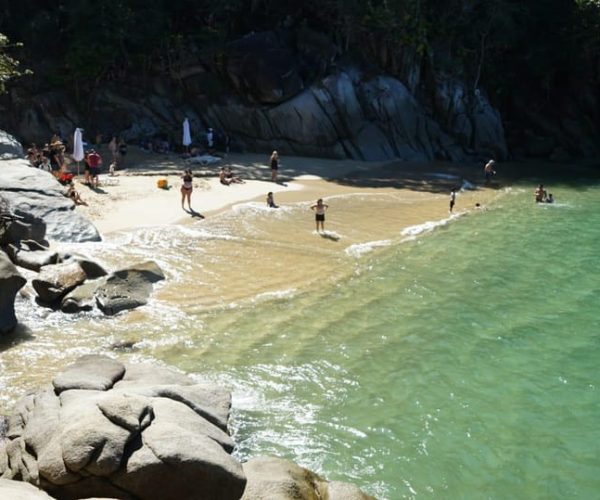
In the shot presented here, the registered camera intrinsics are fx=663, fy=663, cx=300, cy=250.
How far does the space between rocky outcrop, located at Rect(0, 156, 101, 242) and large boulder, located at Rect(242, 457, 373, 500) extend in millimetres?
13495

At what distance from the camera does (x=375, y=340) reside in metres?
15.2

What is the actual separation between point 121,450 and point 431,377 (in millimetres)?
7372

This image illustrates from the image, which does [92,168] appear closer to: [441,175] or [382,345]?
[382,345]

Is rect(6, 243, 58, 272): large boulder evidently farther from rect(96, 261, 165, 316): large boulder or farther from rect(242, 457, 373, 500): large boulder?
rect(242, 457, 373, 500): large boulder

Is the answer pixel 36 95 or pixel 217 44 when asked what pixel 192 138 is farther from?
pixel 36 95

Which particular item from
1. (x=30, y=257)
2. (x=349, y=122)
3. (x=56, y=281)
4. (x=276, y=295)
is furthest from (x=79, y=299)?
(x=349, y=122)

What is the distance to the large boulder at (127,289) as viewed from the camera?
16203 millimetres

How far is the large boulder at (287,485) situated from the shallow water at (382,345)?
993mm

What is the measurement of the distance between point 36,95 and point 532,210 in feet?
95.6

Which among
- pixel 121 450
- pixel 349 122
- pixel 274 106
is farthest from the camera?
pixel 349 122

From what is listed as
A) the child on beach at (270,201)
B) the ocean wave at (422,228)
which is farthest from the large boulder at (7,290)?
the ocean wave at (422,228)

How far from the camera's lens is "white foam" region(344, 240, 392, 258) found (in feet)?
72.4

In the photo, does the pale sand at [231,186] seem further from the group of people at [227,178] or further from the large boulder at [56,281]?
the large boulder at [56,281]

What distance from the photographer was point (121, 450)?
26.0 ft
